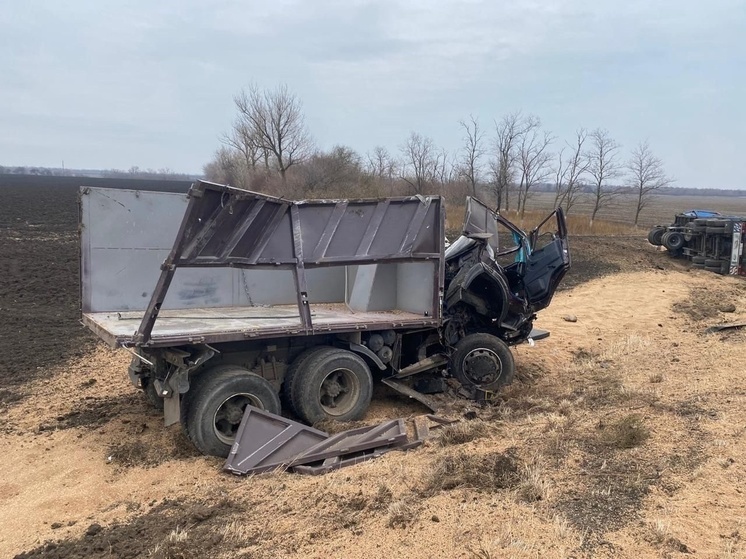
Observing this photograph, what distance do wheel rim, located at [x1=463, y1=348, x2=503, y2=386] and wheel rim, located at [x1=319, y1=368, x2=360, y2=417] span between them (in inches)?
60.1

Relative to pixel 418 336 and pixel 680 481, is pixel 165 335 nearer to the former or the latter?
pixel 418 336

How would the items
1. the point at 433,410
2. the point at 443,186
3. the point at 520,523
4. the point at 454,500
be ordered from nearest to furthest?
1. the point at 520,523
2. the point at 454,500
3. the point at 433,410
4. the point at 443,186

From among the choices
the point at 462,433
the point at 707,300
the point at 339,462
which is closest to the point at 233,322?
the point at 339,462

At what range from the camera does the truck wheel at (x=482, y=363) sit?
298 inches

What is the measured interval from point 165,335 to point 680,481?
4.24 metres

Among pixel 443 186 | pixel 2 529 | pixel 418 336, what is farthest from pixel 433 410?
pixel 443 186

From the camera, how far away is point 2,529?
4516 millimetres

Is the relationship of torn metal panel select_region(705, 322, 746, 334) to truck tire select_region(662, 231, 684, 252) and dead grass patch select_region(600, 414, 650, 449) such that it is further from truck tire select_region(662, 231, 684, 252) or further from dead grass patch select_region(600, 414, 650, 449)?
truck tire select_region(662, 231, 684, 252)

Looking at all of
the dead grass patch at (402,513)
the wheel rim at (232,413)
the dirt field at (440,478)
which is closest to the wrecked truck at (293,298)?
the wheel rim at (232,413)

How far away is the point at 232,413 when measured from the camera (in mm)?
5969

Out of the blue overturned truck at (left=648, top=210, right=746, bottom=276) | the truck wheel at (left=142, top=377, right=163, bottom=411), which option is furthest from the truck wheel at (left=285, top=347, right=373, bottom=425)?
the blue overturned truck at (left=648, top=210, right=746, bottom=276)

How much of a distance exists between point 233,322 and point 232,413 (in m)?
1.16

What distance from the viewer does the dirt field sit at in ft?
12.1

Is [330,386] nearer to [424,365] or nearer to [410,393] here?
[410,393]
